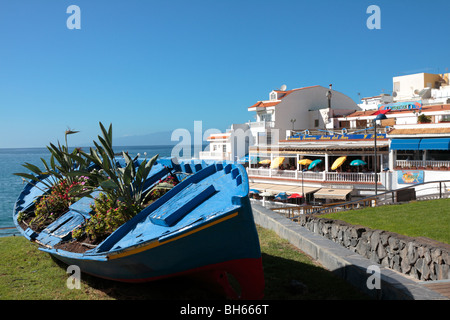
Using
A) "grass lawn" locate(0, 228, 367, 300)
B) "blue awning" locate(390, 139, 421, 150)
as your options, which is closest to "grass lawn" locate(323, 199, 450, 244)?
"grass lawn" locate(0, 228, 367, 300)

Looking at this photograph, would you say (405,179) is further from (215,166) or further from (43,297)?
(43,297)

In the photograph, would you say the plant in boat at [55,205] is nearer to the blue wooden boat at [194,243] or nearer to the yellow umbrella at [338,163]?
the blue wooden boat at [194,243]

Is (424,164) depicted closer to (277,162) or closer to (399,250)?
(277,162)

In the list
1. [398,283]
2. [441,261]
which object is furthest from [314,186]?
[398,283]

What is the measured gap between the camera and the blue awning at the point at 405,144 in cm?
2552

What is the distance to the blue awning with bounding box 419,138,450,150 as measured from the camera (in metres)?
24.0

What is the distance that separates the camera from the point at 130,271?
20.4 ft

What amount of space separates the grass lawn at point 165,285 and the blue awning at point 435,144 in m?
19.3

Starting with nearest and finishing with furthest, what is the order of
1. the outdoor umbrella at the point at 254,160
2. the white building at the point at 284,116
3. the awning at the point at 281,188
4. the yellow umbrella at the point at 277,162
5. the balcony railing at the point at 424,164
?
the balcony railing at the point at 424,164
the awning at the point at 281,188
the yellow umbrella at the point at 277,162
the outdoor umbrella at the point at 254,160
the white building at the point at 284,116

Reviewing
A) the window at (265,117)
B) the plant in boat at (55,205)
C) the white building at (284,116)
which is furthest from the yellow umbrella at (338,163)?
the plant in boat at (55,205)

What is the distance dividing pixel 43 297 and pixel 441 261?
25.3 feet

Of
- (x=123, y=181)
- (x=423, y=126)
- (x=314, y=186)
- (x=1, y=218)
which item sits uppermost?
(x=423, y=126)

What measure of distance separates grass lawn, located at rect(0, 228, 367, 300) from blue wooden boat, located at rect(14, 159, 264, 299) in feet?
1.61

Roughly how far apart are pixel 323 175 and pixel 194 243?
80.8 feet
